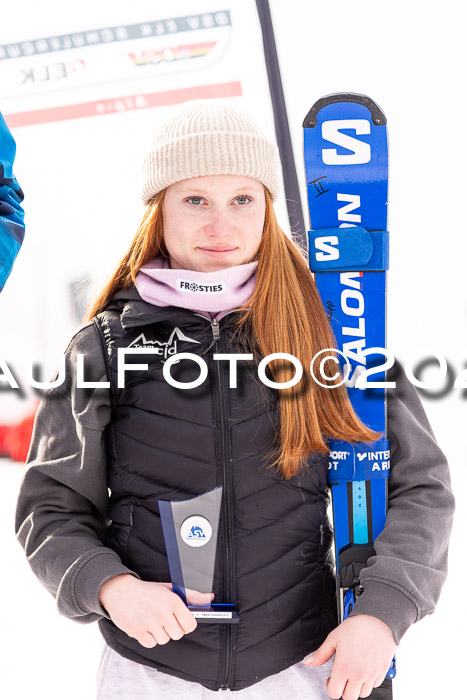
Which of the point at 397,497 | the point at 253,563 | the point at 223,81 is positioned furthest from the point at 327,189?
the point at 223,81

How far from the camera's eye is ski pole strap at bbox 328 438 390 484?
3.93 feet

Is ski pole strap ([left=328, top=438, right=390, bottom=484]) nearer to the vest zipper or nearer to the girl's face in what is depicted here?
the vest zipper

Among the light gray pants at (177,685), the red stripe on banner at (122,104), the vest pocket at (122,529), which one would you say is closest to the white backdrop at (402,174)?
the red stripe on banner at (122,104)

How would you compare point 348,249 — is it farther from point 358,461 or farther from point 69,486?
point 69,486

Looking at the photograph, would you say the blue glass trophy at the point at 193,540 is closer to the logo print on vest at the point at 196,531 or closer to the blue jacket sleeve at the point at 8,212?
the logo print on vest at the point at 196,531

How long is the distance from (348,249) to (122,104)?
2605 millimetres

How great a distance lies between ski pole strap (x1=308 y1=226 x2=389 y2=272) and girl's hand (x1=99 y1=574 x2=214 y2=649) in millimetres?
589

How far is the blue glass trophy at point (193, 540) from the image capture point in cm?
107

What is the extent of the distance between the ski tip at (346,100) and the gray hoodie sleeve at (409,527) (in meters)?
0.42

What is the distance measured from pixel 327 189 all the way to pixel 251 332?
1.01 ft

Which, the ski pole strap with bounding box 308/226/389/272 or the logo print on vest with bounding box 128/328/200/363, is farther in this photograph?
the ski pole strap with bounding box 308/226/389/272

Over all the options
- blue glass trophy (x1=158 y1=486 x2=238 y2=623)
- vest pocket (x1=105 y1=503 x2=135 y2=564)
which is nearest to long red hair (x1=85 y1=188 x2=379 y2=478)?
blue glass trophy (x1=158 y1=486 x2=238 y2=623)

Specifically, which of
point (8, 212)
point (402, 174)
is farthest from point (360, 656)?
point (402, 174)

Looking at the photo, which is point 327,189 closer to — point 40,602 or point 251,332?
point 251,332
